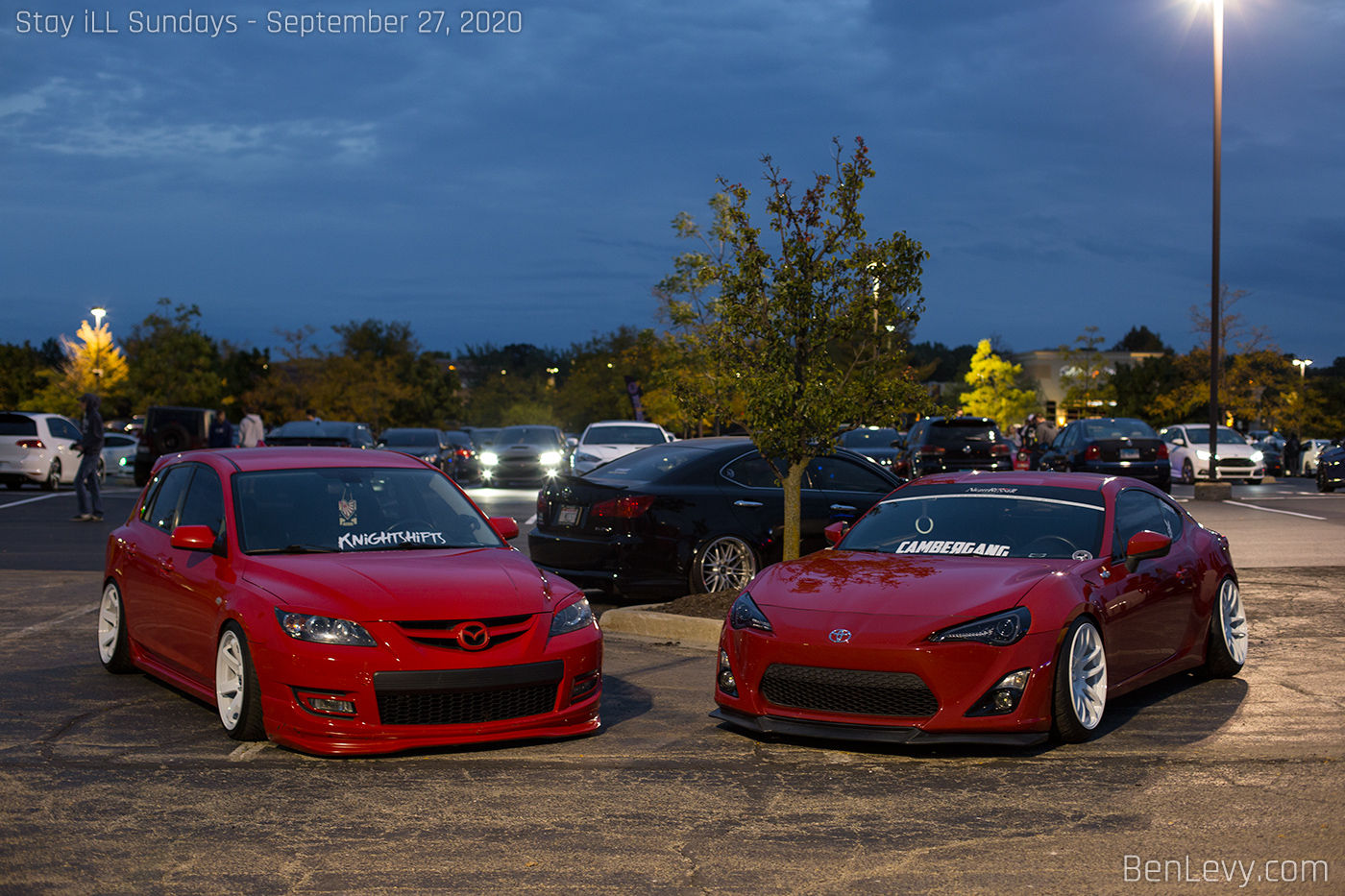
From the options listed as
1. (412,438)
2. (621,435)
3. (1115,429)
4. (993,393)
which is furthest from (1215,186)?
(993,393)

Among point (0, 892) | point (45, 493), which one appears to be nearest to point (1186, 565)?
point (0, 892)

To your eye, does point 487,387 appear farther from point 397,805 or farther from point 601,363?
point 397,805

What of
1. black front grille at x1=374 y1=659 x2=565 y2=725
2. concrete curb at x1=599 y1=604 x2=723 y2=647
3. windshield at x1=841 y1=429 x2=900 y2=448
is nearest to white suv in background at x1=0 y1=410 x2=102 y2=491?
windshield at x1=841 y1=429 x2=900 y2=448

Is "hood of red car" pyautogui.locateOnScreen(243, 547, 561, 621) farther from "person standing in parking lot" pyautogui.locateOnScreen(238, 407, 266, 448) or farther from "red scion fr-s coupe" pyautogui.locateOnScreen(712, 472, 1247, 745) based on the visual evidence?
"person standing in parking lot" pyautogui.locateOnScreen(238, 407, 266, 448)

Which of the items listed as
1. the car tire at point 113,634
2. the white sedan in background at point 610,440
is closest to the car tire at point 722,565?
the car tire at point 113,634

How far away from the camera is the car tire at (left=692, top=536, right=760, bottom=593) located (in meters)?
11.3

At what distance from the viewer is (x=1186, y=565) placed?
7.97 m

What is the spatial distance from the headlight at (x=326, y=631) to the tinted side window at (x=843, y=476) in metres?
6.52

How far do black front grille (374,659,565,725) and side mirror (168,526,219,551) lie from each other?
1.41m

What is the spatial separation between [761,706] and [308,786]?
2.21 meters

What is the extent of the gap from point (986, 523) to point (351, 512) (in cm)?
360

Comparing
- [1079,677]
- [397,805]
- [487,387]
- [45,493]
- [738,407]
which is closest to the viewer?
[397,805]

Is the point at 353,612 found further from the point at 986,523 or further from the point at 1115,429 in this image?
the point at 1115,429

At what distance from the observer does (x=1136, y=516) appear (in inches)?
311
